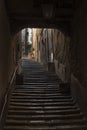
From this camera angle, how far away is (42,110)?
923cm

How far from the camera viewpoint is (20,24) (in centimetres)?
1052

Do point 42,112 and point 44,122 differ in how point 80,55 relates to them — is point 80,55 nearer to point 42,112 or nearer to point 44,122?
point 42,112

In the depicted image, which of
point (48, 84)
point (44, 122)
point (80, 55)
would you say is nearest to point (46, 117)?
point (44, 122)

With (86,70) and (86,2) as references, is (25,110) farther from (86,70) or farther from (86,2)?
(86,2)

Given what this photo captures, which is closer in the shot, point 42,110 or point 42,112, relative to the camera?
point 42,112

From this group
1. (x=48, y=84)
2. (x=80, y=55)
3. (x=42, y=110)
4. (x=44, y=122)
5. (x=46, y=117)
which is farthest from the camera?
(x=48, y=84)

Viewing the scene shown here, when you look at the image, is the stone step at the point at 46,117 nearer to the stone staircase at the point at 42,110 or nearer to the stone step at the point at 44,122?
the stone staircase at the point at 42,110

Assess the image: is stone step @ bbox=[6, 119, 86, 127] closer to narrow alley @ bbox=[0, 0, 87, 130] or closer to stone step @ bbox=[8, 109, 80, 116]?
narrow alley @ bbox=[0, 0, 87, 130]

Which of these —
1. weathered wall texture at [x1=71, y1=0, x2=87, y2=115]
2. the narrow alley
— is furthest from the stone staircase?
weathered wall texture at [x1=71, y1=0, x2=87, y2=115]

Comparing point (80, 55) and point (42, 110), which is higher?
point (80, 55)

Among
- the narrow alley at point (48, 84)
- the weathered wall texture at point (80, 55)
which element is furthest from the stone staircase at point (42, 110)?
the weathered wall texture at point (80, 55)

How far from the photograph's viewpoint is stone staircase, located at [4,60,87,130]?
26.8ft

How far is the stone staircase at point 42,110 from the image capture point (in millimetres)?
8172

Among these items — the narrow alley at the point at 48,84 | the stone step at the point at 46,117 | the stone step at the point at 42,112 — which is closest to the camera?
the narrow alley at the point at 48,84
